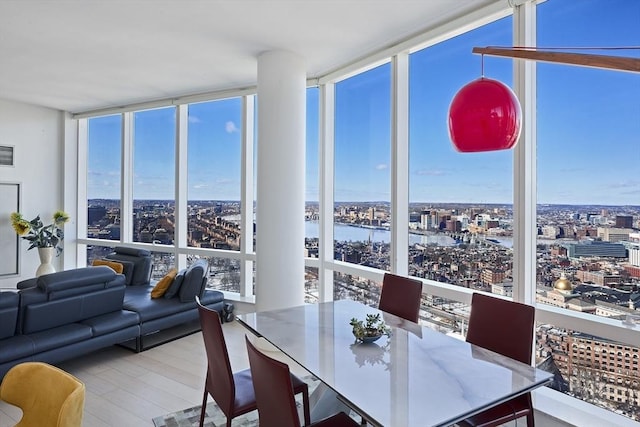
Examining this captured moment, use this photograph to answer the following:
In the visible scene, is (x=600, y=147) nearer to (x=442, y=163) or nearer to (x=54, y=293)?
(x=442, y=163)

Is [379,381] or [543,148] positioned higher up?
[543,148]

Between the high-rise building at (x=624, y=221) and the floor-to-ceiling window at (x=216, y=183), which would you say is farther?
the floor-to-ceiling window at (x=216, y=183)

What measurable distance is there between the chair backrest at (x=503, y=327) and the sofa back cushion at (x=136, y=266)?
14.6 feet

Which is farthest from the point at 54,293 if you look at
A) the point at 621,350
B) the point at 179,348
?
the point at 621,350

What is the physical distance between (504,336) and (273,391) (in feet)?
4.63

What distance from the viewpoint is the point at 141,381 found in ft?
10.8

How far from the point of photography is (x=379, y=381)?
1.70 metres

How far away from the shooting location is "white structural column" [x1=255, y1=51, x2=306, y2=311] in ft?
12.7

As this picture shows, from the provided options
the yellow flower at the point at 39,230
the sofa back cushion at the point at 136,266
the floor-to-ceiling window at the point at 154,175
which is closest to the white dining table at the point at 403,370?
the sofa back cushion at the point at 136,266

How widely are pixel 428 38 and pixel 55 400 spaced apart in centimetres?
346

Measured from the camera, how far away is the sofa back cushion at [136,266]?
5.36 m

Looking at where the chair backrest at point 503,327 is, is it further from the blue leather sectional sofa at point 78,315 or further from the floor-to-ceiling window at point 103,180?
the floor-to-ceiling window at point 103,180

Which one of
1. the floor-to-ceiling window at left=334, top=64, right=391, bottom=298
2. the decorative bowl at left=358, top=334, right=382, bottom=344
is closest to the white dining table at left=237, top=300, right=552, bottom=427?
the decorative bowl at left=358, top=334, right=382, bottom=344

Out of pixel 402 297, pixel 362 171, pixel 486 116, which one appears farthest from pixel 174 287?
pixel 486 116
